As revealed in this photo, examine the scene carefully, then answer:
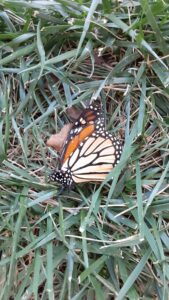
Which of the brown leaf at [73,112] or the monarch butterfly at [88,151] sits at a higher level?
the brown leaf at [73,112]

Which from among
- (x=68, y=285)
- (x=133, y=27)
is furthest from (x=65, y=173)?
(x=133, y=27)

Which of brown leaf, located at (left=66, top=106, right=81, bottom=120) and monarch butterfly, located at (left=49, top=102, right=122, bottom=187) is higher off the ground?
brown leaf, located at (left=66, top=106, right=81, bottom=120)

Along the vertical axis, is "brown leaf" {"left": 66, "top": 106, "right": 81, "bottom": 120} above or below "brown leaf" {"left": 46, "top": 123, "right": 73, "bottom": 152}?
above

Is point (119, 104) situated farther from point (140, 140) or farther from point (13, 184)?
point (13, 184)

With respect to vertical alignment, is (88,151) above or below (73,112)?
below
